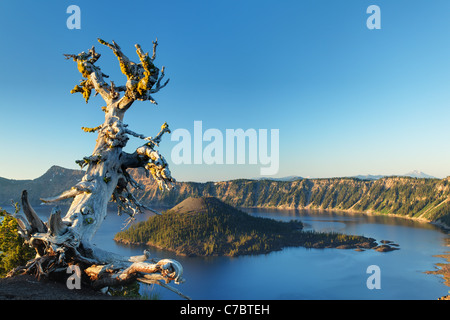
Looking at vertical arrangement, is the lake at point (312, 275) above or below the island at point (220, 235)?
below

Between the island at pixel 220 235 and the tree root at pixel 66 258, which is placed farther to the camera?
the island at pixel 220 235

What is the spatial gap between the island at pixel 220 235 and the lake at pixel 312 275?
24.2 ft

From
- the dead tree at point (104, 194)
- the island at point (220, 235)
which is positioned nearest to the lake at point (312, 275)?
the island at point (220, 235)

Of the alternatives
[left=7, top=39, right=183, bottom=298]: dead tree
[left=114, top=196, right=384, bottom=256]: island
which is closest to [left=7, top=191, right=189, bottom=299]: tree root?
[left=7, top=39, right=183, bottom=298]: dead tree

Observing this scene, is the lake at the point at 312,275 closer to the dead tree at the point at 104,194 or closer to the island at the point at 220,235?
the island at the point at 220,235

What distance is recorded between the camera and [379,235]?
560 feet

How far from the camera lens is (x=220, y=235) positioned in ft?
507

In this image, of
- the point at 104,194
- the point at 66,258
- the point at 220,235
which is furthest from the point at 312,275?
the point at 66,258

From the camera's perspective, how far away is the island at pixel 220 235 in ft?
465

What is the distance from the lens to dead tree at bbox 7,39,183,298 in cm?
672

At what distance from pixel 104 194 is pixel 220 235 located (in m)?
151
